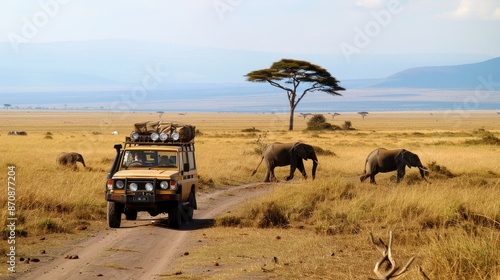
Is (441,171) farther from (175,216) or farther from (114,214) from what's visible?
(114,214)

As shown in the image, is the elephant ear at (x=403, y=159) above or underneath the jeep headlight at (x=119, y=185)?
underneath

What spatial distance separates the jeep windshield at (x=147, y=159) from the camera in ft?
53.8

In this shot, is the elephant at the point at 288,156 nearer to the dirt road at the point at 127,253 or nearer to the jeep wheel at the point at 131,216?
the dirt road at the point at 127,253

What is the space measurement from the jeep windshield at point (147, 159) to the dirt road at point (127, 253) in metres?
1.16

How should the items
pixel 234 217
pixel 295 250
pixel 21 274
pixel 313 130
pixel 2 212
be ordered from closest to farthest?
pixel 21 274 < pixel 295 250 < pixel 2 212 < pixel 234 217 < pixel 313 130

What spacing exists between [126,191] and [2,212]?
2259 millimetres

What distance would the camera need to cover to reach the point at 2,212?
15.0 metres

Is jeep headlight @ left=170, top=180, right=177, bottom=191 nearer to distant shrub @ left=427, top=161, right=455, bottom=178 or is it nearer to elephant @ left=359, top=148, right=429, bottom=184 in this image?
elephant @ left=359, top=148, right=429, bottom=184

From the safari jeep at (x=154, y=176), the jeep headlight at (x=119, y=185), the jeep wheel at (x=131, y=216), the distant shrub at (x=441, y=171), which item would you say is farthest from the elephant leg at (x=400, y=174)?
the jeep headlight at (x=119, y=185)

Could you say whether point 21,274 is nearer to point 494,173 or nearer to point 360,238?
point 360,238

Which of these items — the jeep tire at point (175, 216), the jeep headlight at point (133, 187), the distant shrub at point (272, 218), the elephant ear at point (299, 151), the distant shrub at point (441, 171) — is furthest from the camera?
the distant shrub at point (441, 171)

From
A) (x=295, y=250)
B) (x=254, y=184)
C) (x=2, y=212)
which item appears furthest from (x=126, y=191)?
(x=254, y=184)

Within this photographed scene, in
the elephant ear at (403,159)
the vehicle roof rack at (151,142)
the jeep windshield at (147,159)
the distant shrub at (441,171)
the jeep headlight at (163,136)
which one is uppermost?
the jeep headlight at (163,136)

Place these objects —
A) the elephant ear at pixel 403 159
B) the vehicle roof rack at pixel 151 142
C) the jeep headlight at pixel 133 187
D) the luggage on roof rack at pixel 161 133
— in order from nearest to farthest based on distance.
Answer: the jeep headlight at pixel 133 187, the vehicle roof rack at pixel 151 142, the luggage on roof rack at pixel 161 133, the elephant ear at pixel 403 159
